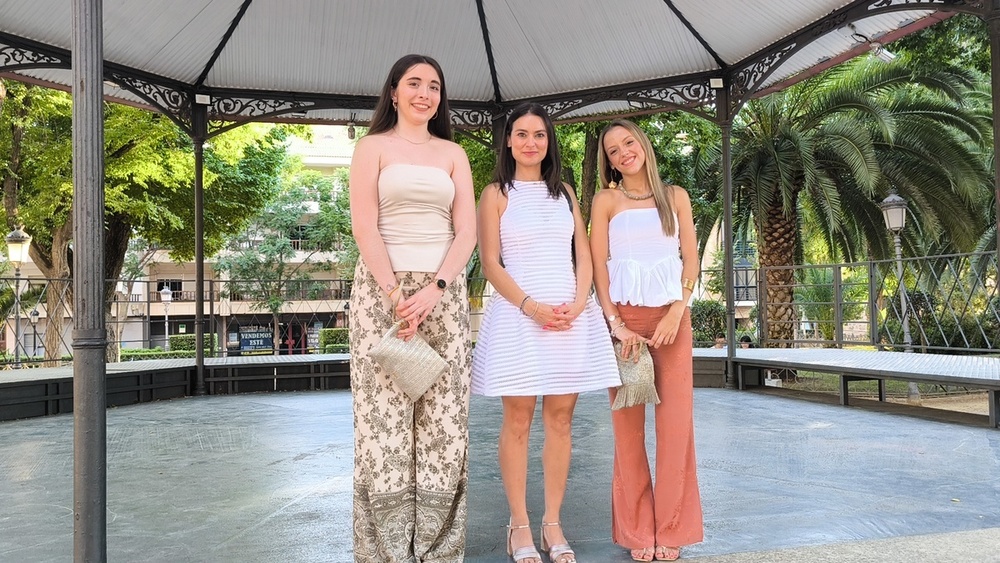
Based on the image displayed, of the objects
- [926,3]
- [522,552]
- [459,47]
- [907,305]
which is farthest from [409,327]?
[907,305]

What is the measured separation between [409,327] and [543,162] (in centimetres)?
99

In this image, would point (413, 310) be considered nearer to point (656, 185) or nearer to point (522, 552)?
point (522, 552)

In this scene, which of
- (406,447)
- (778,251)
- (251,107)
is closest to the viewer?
(406,447)

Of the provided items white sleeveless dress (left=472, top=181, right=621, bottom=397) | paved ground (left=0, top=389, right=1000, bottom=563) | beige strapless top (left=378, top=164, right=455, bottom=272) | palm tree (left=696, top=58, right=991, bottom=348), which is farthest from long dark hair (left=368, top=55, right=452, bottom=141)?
palm tree (left=696, top=58, right=991, bottom=348)

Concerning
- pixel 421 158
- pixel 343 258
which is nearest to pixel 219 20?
pixel 421 158

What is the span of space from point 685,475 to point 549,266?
1003 millimetres

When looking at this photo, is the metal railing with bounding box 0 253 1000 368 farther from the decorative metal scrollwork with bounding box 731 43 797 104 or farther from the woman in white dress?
the woman in white dress

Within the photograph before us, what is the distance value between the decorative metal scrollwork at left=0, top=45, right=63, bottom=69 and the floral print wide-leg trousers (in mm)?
6229

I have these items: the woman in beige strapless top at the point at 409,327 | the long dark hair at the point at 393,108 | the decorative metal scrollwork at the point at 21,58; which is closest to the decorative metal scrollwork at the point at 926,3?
the long dark hair at the point at 393,108

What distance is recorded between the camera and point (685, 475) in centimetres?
305

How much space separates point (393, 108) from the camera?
10.0ft

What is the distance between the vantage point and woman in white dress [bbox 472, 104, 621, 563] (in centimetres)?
298

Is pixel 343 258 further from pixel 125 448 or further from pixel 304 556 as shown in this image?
pixel 304 556

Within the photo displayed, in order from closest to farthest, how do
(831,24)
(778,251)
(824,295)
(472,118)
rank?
(831,24) < (472,118) < (778,251) < (824,295)
